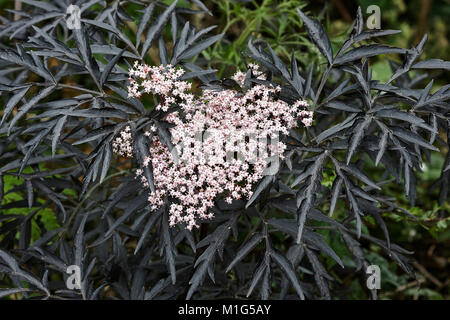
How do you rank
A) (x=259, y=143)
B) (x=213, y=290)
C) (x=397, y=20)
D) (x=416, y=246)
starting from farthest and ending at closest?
1. (x=397, y=20)
2. (x=416, y=246)
3. (x=213, y=290)
4. (x=259, y=143)

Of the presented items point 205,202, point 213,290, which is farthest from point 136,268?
point 205,202

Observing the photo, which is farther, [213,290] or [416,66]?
[213,290]

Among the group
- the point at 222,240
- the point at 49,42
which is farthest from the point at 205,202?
the point at 49,42

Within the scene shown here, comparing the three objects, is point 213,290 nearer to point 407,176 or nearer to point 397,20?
point 407,176

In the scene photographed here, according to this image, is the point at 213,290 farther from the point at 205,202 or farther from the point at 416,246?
the point at 416,246
